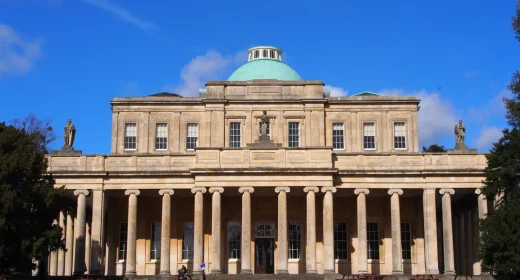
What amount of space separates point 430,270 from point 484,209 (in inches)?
207

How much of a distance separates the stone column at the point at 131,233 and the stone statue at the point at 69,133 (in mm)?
5835

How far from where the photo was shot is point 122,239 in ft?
178

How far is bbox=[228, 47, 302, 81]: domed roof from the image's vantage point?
58.8 m

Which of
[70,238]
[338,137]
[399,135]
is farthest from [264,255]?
[70,238]

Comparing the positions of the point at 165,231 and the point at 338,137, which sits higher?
the point at 338,137

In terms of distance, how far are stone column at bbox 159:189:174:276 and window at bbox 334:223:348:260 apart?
1161 cm

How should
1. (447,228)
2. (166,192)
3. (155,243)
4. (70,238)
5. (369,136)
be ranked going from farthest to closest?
(369,136) → (70,238) → (155,243) → (166,192) → (447,228)

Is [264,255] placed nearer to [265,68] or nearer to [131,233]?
[131,233]

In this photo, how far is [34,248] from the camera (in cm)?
4219

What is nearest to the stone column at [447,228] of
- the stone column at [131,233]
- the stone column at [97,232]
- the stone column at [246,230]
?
the stone column at [246,230]

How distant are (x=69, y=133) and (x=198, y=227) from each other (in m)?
11.6

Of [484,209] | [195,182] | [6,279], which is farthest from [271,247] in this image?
[6,279]

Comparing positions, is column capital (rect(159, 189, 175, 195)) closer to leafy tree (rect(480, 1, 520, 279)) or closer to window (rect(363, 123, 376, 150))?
window (rect(363, 123, 376, 150))

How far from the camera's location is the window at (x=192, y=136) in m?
→ 56.3
